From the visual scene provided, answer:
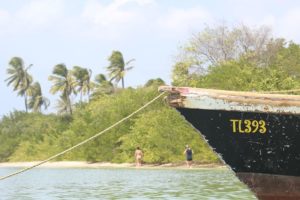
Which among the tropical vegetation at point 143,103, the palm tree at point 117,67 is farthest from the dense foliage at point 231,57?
the palm tree at point 117,67

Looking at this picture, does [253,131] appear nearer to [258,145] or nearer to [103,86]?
[258,145]

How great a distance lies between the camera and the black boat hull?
8.13 metres

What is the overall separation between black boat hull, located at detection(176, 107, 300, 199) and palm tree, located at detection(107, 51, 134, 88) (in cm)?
4987

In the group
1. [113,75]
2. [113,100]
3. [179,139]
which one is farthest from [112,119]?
[113,75]

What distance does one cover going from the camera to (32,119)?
61.9 m

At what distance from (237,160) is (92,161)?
34542 mm

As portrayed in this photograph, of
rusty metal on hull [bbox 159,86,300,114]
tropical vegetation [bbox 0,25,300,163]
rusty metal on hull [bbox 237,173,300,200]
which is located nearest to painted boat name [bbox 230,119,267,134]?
rusty metal on hull [bbox 159,86,300,114]

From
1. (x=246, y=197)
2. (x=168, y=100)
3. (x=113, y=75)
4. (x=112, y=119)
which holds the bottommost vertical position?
(x=246, y=197)

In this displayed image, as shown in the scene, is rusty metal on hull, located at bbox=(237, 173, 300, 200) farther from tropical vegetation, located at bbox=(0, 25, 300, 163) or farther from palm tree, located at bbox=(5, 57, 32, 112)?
palm tree, located at bbox=(5, 57, 32, 112)

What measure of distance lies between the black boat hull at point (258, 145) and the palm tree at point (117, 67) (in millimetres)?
49874

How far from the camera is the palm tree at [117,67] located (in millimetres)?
58312

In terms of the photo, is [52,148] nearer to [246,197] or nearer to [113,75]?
[113,75]

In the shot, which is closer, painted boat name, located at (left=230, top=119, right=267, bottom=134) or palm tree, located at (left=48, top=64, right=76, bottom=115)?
painted boat name, located at (left=230, top=119, right=267, bottom=134)

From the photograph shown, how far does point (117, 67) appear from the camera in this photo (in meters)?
58.5
